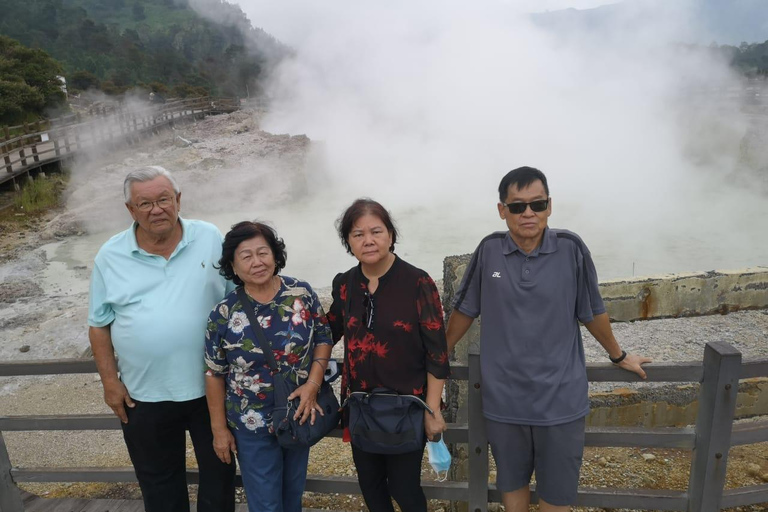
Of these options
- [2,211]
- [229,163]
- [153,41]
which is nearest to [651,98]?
Result: [229,163]

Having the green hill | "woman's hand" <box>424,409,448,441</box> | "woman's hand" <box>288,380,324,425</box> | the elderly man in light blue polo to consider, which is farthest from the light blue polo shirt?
the green hill

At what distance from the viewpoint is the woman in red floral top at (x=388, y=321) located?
1.75 meters

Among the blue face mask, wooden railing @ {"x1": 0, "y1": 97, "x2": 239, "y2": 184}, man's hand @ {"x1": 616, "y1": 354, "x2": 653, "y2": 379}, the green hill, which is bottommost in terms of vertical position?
the blue face mask

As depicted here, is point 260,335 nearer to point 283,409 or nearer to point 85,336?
point 283,409

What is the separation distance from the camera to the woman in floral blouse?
5.93ft

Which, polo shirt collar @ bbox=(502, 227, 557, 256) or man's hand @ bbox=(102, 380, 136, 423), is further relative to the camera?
man's hand @ bbox=(102, 380, 136, 423)

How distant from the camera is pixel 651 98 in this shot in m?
18.1

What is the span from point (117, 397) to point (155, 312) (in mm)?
348

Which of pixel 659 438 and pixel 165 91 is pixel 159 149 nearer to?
pixel 165 91

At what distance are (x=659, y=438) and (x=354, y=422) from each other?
1.15m

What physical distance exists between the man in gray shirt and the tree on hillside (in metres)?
21.7

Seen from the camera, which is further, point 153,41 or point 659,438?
point 153,41

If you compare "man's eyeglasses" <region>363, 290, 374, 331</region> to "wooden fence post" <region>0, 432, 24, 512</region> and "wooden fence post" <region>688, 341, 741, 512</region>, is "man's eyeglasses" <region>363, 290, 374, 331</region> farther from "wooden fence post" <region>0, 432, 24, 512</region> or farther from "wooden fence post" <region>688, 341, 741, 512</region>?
"wooden fence post" <region>0, 432, 24, 512</region>

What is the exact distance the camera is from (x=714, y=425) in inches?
76.6
